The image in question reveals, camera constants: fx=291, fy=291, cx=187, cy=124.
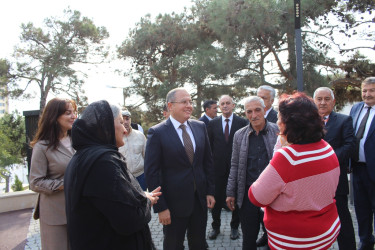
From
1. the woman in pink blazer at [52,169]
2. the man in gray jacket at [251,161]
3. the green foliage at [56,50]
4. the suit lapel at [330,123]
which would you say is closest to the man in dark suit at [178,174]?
the man in gray jacket at [251,161]

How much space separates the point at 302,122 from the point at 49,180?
6.96 feet

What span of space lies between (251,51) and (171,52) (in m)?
4.18

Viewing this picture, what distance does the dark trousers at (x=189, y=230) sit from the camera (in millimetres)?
2906

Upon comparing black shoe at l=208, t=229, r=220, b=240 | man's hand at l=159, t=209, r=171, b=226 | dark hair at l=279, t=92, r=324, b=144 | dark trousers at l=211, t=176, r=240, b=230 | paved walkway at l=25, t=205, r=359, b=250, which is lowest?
paved walkway at l=25, t=205, r=359, b=250

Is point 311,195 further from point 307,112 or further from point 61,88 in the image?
point 61,88

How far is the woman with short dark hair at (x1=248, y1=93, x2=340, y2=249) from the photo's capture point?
1802 mm

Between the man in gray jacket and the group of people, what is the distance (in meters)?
0.01

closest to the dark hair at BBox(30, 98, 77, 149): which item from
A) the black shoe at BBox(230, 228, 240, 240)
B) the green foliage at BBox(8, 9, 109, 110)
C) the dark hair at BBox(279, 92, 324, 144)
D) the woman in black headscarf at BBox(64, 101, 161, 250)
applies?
the woman in black headscarf at BBox(64, 101, 161, 250)

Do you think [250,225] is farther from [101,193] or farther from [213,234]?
[101,193]

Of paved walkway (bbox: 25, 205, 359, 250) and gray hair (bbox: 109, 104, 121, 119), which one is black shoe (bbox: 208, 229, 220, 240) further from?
gray hair (bbox: 109, 104, 121, 119)

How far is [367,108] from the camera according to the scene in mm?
3650

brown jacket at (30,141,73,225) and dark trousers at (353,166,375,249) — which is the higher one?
brown jacket at (30,141,73,225)

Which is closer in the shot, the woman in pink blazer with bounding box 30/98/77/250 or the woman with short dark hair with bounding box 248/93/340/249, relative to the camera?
the woman with short dark hair with bounding box 248/93/340/249

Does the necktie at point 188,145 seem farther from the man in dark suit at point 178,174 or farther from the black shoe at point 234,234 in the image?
the black shoe at point 234,234
